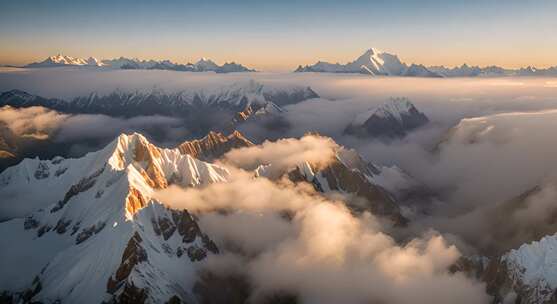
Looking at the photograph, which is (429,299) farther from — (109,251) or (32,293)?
(32,293)

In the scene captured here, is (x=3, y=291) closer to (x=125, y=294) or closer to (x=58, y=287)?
(x=58, y=287)

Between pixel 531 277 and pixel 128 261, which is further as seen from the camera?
pixel 128 261

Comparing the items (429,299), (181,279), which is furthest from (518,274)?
(181,279)

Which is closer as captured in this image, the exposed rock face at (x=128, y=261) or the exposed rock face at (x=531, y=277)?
the exposed rock face at (x=531, y=277)

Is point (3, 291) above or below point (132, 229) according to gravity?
below

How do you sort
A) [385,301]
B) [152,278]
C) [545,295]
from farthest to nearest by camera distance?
1. [385,301]
2. [152,278]
3. [545,295]

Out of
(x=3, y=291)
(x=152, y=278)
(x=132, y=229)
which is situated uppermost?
(x=132, y=229)

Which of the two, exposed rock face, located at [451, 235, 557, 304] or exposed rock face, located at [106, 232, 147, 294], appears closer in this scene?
exposed rock face, located at [451, 235, 557, 304]

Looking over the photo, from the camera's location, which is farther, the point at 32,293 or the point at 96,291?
the point at 32,293

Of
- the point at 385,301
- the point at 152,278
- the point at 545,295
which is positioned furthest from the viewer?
the point at 385,301

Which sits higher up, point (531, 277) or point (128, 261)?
point (531, 277)
